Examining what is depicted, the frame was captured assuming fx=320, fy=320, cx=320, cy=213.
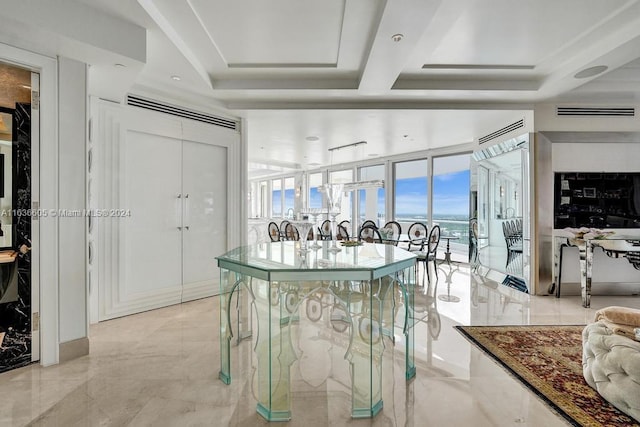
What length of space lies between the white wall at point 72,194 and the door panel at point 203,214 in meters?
1.51

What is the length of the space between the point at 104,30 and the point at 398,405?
3302 mm

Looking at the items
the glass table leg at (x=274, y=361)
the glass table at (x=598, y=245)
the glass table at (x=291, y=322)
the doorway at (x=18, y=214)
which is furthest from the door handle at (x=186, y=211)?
the glass table at (x=598, y=245)

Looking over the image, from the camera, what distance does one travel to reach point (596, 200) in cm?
438

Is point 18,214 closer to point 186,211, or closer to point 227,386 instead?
point 186,211

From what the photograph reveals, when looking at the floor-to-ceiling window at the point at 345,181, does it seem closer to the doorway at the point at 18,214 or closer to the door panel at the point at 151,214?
the door panel at the point at 151,214

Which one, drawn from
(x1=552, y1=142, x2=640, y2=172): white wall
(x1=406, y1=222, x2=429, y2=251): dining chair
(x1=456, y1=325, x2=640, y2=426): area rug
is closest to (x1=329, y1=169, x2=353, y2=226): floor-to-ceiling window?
(x1=406, y1=222, x2=429, y2=251): dining chair

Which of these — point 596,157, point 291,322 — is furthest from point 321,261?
point 596,157

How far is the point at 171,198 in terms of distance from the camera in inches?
157

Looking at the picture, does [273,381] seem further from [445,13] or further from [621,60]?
[621,60]

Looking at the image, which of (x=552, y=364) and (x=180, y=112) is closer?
(x=552, y=364)

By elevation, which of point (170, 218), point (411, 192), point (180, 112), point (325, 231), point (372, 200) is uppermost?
point (180, 112)

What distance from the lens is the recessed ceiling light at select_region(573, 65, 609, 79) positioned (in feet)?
10.8

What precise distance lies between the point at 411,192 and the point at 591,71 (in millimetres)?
4900

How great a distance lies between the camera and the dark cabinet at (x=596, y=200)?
4.33 meters
